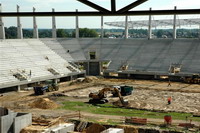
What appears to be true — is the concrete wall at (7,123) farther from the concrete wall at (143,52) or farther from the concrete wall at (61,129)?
the concrete wall at (143,52)

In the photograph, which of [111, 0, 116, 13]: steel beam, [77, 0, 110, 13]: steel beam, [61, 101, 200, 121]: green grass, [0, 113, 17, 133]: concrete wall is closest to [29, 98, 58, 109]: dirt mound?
[61, 101, 200, 121]: green grass

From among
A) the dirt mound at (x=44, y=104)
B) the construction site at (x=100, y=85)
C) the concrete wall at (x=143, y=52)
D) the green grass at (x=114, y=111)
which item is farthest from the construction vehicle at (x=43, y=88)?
the concrete wall at (x=143, y=52)

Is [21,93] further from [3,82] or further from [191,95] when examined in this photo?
[191,95]

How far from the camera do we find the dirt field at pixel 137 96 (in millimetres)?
23580

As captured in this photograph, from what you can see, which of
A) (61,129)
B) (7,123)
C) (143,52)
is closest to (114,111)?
(61,129)

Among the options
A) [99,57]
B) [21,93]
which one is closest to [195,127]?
[21,93]

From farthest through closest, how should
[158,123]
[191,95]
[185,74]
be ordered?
[185,74]
[191,95]
[158,123]

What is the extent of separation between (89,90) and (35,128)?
1543 centimetres

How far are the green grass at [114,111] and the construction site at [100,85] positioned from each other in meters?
0.07

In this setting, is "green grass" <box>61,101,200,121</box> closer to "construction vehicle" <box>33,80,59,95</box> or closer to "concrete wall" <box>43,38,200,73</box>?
"construction vehicle" <box>33,80,59,95</box>

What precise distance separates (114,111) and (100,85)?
1330 centimetres

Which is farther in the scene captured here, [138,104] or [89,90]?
[89,90]

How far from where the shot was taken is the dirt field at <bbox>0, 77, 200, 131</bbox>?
23580 mm

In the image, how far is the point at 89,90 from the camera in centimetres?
3241
